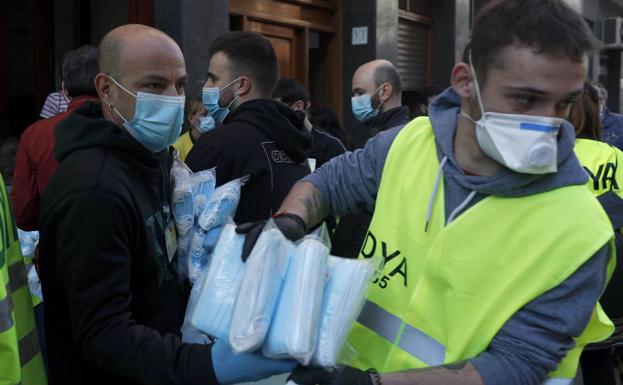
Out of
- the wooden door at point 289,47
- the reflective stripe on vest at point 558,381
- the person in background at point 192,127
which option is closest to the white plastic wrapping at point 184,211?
the reflective stripe on vest at point 558,381

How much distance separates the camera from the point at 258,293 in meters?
1.56

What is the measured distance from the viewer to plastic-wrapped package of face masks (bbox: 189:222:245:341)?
5.39 ft

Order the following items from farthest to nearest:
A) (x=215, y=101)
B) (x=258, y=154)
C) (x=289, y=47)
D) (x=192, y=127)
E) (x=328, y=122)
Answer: (x=289, y=47) < (x=328, y=122) < (x=192, y=127) < (x=215, y=101) < (x=258, y=154)

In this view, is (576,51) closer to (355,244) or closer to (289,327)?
(289,327)

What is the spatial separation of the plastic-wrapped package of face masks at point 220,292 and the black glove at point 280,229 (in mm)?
28

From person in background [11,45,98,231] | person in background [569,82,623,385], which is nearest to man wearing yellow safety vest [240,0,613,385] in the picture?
person in background [569,82,623,385]

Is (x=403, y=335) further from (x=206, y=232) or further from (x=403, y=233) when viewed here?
(x=206, y=232)

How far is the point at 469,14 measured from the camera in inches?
479

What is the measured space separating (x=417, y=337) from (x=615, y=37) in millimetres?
18932

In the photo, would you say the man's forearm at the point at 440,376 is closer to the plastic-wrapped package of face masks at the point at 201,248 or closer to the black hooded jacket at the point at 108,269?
the black hooded jacket at the point at 108,269

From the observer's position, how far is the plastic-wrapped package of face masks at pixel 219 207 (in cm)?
259

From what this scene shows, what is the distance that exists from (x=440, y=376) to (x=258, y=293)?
50 cm

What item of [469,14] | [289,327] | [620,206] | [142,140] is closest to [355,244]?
[620,206]

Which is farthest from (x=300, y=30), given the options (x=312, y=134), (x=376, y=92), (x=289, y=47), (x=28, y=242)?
(x=28, y=242)
